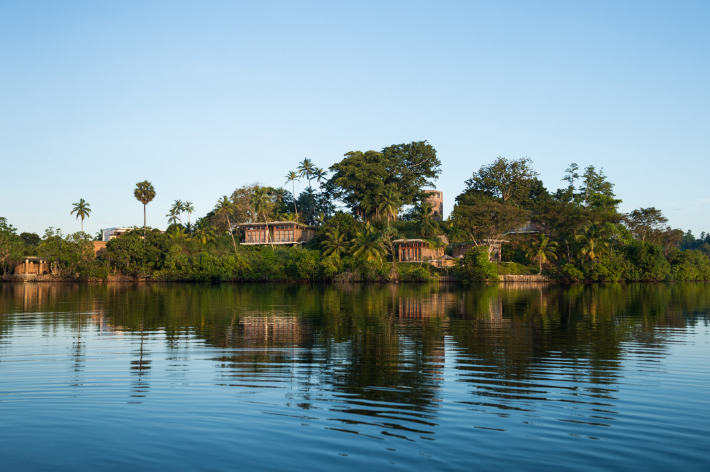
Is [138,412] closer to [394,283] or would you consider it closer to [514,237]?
[394,283]

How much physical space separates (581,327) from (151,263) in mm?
73215

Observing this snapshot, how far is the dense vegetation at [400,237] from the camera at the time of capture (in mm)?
72812

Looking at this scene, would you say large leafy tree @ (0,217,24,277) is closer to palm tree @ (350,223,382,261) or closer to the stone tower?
palm tree @ (350,223,382,261)

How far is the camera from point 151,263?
80812 mm

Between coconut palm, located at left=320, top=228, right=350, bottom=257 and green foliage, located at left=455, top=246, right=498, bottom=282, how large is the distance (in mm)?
17189

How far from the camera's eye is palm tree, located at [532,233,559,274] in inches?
2913

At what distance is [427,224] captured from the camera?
7994cm

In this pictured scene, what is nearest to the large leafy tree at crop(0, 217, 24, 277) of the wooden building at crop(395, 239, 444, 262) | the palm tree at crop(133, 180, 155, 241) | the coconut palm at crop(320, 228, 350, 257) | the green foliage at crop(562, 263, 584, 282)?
the palm tree at crop(133, 180, 155, 241)

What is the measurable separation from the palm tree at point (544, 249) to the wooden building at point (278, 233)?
3727 cm

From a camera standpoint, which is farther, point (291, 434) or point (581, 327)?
point (581, 327)

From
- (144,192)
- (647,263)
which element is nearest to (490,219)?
(647,263)

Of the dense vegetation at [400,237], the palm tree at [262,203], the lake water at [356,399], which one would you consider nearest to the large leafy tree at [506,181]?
the dense vegetation at [400,237]

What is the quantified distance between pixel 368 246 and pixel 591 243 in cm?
3118

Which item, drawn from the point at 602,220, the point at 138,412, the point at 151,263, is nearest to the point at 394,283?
the point at 602,220
